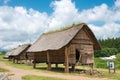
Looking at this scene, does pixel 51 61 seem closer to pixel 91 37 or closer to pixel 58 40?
pixel 58 40

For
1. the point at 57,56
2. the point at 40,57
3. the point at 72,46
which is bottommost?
the point at 40,57

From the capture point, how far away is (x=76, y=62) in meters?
32.0

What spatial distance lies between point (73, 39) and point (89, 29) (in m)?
2.69

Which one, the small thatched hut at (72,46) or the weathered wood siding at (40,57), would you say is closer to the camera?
the small thatched hut at (72,46)

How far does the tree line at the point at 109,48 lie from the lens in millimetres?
101125

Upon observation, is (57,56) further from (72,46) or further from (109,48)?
(109,48)

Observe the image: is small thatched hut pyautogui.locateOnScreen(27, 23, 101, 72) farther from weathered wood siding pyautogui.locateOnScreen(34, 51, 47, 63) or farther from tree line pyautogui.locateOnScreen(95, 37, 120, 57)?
tree line pyautogui.locateOnScreen(95, 37, 120, 57)

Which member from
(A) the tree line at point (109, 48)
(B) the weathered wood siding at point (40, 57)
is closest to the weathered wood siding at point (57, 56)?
(B) the weathered wood siding at point (40, 57)

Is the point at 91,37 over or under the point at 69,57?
over

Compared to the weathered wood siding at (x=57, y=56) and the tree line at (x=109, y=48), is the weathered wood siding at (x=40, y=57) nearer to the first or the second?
the weathered wood siding at (x=57, y=56)

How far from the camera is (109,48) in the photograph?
106000mm

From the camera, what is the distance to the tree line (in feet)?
332

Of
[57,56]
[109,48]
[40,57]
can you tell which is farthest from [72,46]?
[109,48]

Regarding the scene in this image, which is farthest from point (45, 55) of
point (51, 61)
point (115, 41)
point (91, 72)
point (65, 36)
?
point (115, 41)
